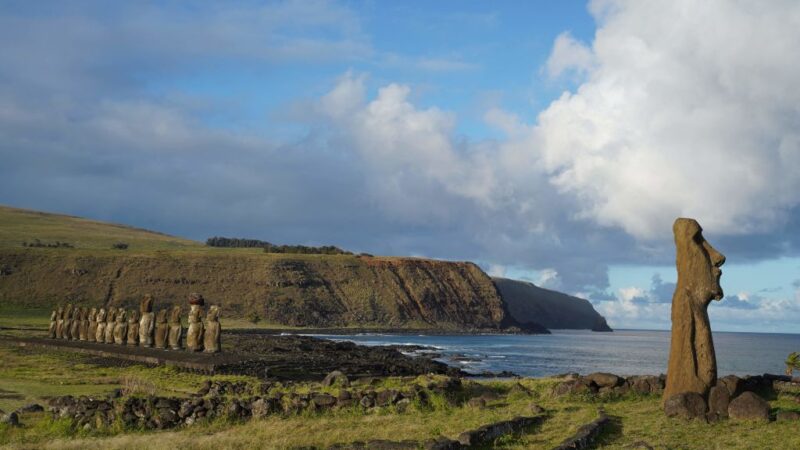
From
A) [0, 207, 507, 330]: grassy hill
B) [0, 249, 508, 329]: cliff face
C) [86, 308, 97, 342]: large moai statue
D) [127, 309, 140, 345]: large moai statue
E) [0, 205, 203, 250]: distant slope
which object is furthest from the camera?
[0, 205, 203, 250]: distant slope

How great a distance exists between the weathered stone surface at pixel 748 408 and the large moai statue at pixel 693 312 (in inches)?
50.2

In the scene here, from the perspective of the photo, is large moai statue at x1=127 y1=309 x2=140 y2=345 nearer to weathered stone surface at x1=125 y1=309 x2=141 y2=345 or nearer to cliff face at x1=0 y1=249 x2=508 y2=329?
weathered stone surface at x1=125 y1=309 x2=141 y2=345

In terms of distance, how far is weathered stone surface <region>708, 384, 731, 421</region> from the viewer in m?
16.6

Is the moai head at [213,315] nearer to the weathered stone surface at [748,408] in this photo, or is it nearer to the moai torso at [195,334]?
the moai torso at [195,334]

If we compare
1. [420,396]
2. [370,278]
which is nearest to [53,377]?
[420,396]

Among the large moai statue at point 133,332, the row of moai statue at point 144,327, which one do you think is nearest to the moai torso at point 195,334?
the row of moai statue at point 144,327

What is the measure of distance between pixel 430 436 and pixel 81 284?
10403cm

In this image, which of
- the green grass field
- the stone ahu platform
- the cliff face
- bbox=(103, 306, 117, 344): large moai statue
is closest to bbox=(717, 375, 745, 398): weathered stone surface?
the green grass field

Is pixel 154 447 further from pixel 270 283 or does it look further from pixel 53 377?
pixel 270 283

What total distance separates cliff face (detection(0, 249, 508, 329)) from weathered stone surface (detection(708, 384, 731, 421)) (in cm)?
9432

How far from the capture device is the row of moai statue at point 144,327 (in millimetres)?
35469

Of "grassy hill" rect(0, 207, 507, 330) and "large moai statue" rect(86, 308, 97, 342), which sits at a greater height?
"grassy hill" rect(0, 207, 507, 330)

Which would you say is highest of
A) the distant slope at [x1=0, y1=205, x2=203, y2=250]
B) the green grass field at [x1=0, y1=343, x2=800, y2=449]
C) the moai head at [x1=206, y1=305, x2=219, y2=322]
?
the distant slope at [x1=0, y1=205, x2=203, y2=250]

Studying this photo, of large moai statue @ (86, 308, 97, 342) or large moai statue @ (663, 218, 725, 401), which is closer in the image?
large moai statue @ (663, 218, 725, 401)
